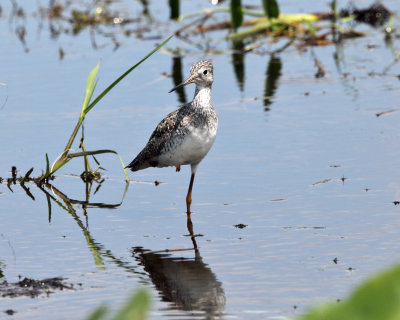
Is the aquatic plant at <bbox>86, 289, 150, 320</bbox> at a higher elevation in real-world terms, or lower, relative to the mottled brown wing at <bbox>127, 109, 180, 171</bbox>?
higher

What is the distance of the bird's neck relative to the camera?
693 cm

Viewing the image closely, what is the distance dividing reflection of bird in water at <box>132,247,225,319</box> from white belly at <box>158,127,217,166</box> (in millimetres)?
1140

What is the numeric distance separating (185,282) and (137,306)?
4349 mm

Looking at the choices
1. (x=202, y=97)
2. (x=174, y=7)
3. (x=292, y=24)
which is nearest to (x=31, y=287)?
(x=202, y=97)

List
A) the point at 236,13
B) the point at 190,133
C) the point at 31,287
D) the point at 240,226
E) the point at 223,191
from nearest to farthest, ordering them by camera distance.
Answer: the point at 31,287 < the point at 240,226 < the point at 190,133 < the point at 223,191 < the point at 236,13

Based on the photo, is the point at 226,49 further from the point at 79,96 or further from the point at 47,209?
the point at 47,209

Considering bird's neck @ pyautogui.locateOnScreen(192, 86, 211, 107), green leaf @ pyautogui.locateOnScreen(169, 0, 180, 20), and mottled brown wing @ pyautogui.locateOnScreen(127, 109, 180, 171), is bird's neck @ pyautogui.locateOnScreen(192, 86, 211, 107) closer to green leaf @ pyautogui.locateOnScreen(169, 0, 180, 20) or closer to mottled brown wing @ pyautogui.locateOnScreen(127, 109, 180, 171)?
mottled brown wing @ pyautogui.locateOnScreen(127, 109, 180, 171)

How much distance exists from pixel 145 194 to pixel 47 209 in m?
0.97

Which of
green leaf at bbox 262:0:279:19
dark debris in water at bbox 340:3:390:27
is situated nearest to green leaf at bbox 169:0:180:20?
green leaf at bbox 262:0:279:19

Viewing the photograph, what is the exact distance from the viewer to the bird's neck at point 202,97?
693 centimetres

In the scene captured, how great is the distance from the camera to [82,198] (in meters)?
7.55

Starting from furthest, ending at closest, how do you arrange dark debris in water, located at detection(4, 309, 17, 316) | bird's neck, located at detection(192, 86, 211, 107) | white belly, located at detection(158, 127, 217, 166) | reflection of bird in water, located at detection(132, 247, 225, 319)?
1. bird's neck, located at detection(192, 86, 211, 107)
2. white belly, located at detection(158, 127, 217, 166)
3. reflection of bird in water, located at detection(132, 247, 225, 319)
4. dark debris in water, located at detection(4, 309, 17, 316)

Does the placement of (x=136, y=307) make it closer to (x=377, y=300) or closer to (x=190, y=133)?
(x=377, y=300)

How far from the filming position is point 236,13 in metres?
13.1
